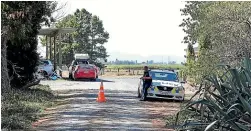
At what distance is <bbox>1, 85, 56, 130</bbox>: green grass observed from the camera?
531 inches

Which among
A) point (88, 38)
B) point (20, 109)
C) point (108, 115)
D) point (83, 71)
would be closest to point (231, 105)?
point (108, 115)

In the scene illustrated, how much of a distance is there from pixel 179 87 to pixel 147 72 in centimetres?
148

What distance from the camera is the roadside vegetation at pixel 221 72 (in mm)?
6625

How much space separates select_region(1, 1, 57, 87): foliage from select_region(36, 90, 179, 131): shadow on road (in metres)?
3.01

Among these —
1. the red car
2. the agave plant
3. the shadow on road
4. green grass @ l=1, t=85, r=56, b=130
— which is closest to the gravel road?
the shadow on road

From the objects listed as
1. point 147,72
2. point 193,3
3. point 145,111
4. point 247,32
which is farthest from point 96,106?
point 193,3

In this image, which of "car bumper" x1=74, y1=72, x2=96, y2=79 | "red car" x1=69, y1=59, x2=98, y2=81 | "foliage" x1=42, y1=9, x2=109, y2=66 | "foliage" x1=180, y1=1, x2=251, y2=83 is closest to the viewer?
"foliage" x1=180, y1=1, x2=251, y2=83

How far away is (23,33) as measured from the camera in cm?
1708

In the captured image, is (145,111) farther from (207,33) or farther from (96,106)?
(207,33)

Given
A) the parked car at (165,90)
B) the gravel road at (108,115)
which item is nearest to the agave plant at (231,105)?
the gravel road at (108,115)

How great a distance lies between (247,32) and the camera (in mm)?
20391

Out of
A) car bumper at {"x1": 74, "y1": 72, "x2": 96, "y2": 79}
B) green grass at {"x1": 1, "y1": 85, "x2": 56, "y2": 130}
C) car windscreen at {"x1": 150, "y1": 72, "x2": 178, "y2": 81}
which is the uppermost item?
car windscreen at {"x1": 150, "y1": 72, "x2": 178, "y2": 81}

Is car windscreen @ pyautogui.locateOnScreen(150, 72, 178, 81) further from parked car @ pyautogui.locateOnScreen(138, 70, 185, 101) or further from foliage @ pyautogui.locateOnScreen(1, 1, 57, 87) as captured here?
foliage @ pyautogui.locateOnScreen(1, 1, 57, 87)

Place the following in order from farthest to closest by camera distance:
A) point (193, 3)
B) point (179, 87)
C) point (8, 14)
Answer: point (193, 3) < point (179, 87) < point (8, 14)
